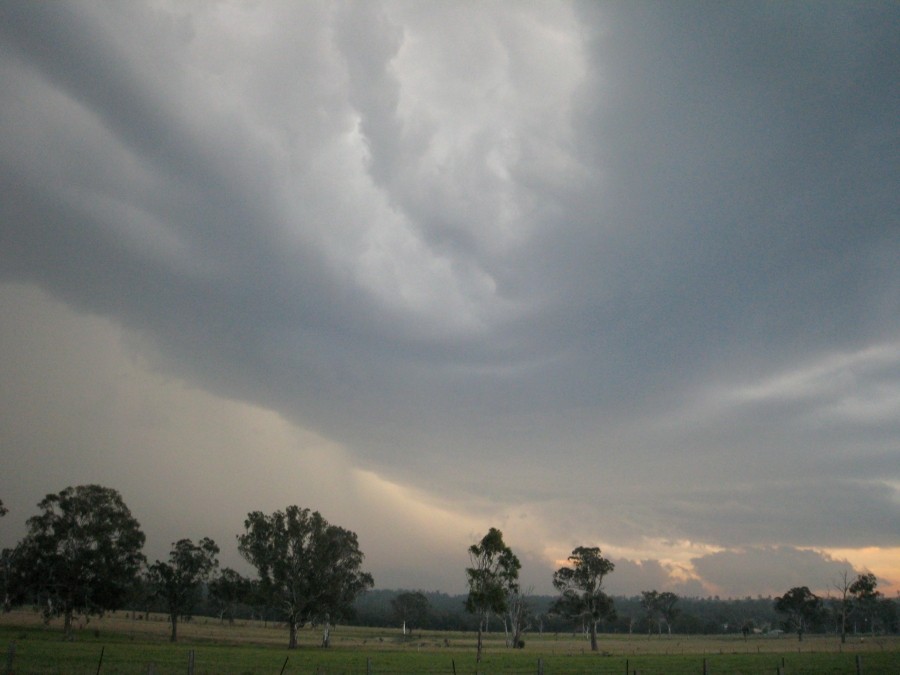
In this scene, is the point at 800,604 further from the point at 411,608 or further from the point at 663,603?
the point at 411,608

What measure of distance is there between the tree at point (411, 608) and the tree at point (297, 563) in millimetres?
91762

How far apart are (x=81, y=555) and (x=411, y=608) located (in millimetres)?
115758

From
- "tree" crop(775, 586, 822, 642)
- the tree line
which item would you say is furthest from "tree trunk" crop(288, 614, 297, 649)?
"tree" crop(775, 586, 822, 642)

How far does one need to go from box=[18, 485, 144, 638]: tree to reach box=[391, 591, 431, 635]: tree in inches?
4297

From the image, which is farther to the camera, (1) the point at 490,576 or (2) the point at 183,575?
(2) the point at 183,575

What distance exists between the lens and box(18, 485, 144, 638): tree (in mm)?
79250

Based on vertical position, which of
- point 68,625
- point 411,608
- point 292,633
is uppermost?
point 68,625

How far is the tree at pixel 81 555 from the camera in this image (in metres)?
79.2

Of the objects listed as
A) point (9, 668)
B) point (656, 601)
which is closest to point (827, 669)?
point (9, 668)

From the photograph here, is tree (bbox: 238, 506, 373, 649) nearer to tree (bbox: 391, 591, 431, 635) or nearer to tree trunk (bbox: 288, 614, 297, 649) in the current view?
tree trunk (bbox: 288, 614, 297, 649)

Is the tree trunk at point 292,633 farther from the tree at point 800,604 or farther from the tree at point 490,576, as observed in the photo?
the tree at point 800,604

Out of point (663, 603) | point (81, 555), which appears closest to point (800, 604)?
point (663, 603)

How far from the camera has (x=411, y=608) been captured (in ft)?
593

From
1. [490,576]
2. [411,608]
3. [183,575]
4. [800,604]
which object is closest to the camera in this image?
[490,576]
